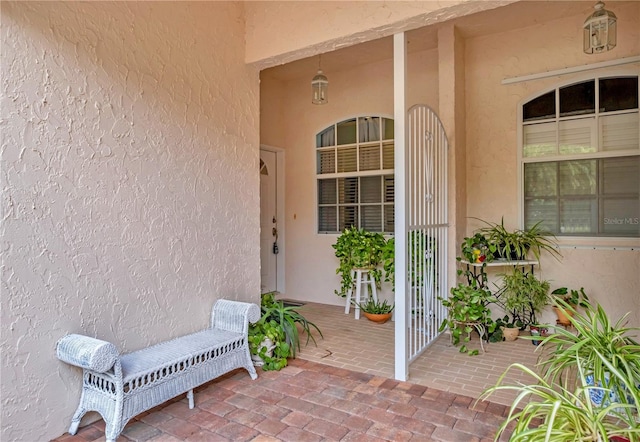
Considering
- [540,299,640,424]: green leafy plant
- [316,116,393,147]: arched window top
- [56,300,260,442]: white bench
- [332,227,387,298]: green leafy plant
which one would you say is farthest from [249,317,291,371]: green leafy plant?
Answer: [316,116,393,147]: arched window top

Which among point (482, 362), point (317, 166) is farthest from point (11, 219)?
point (317, 166)

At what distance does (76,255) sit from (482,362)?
297cm

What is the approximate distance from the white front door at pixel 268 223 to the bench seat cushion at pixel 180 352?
2584 millimetres

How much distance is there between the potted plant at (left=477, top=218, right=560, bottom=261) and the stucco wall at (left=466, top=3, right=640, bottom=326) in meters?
0.12

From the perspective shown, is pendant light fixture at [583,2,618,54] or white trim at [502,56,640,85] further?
white trim at [502,56,640,85]

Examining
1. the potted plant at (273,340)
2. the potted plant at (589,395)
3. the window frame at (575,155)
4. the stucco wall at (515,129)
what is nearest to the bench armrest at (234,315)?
the potted plant at (273,340)

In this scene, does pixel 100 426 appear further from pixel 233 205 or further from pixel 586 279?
pixel 586 279

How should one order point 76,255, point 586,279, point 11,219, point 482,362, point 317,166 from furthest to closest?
point 317,166 < point 586,279 < point 482,362 < point 76,255 < point 11,219

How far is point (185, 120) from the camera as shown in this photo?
9.24 feet

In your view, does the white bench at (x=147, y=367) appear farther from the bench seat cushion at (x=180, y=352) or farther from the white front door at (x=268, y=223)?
the white front door at (x=268, y=223)

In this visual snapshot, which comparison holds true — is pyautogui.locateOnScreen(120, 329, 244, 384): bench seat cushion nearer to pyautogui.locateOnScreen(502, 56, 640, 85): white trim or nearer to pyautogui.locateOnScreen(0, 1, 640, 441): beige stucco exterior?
pyautogui.locateOnScreen(0, 1, 640, 441): beige stucco exterior

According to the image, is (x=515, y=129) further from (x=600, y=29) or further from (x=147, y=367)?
(x=147, y=367)

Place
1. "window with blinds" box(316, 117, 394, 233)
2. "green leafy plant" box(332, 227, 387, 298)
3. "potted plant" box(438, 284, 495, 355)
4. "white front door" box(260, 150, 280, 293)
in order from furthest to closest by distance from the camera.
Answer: "white front door" box(260, 150, 280, 293) < "window with blinds" box(316, 117, 394, 233) < "green leafy plant" box(332, 227, 387, 298) < "potted plant" box(438, 284, 495, 355)

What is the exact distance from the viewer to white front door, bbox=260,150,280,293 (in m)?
5.42
